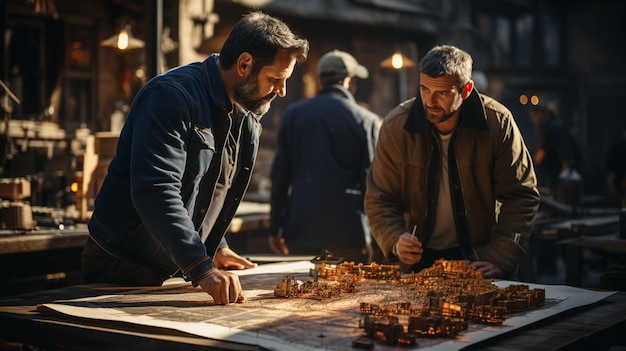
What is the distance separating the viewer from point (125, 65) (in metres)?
11.8

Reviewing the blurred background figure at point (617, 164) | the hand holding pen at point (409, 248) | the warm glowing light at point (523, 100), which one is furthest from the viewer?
the warm glowing light at point (523, 100)

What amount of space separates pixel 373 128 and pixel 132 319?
4.19m

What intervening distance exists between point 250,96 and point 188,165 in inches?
16.0

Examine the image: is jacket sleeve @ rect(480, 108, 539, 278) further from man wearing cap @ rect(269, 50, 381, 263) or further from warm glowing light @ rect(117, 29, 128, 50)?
warm glowing light @ rect(117, 29, 128, 50)

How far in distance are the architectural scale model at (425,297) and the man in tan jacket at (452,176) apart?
1.42 feet

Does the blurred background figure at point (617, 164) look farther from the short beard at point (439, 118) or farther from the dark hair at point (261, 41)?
the dark hair at point (261, 41)

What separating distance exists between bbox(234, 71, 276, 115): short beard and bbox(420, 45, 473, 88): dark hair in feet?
3.53

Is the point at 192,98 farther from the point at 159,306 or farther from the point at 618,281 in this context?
the point at 618,281

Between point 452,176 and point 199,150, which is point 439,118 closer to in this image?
point 452,176

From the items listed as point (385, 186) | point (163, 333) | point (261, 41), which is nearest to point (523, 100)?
point (385, 186)

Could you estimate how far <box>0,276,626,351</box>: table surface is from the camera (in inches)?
114

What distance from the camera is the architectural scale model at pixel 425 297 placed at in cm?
298

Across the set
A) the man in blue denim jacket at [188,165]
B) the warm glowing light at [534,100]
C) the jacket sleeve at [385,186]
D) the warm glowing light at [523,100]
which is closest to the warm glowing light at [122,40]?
the jacket sleeve at [385,186]

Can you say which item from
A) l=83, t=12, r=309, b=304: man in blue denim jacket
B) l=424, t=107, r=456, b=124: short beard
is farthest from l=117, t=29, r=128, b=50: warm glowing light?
l=83, t=12, r=309, b=304: man in blue denim jacket
